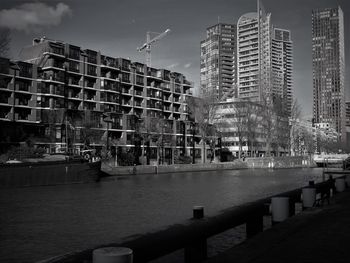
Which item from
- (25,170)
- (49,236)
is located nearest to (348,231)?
(49,236)

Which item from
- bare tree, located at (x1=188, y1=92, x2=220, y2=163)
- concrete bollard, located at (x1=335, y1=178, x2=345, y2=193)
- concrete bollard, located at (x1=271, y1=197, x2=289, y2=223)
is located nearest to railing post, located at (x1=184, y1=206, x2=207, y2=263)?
concrete bollard, located at (x1=271, y1=197, x2=289, y2=223)

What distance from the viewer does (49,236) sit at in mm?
18375

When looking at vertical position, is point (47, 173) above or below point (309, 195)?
below

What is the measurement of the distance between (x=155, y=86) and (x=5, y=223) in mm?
101351

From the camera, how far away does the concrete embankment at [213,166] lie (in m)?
73.6

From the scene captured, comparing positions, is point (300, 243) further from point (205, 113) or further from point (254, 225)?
point (205, 113)

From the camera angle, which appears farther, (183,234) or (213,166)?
(213,166)

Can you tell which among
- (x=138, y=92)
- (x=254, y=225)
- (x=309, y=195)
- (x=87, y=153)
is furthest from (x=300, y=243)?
(x=138, y=92)

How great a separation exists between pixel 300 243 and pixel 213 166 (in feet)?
294

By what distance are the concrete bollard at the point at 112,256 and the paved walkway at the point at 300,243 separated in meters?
2.59

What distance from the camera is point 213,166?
98312 millimetres

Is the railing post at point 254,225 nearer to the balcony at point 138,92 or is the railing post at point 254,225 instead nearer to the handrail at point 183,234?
the handrail at point 183,234

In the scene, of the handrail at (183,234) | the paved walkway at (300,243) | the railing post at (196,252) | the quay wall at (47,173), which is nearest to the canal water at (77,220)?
the handrail at (183,234)

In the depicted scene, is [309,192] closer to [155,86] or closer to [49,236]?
[49,236]
